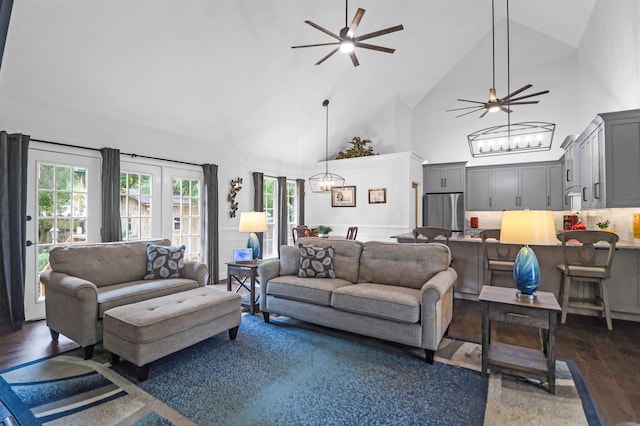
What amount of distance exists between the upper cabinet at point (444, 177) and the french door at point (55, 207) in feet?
21.7

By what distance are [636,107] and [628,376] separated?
125 inches

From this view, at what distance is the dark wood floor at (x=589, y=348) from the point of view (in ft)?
7.11

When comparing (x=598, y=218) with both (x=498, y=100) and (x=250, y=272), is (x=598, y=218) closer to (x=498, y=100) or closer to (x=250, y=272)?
(x=498, y=100)

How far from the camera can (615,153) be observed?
12.1 feet

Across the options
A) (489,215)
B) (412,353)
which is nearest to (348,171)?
(489,215)

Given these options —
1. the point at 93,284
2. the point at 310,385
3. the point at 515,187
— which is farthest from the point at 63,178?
the point at 515,187

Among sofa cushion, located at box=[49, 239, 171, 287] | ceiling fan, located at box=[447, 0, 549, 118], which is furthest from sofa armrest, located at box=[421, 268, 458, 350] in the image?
ceiling fan, located at box=[447, 0, 549, 118]

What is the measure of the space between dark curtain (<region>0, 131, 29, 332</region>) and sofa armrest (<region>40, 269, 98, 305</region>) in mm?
652

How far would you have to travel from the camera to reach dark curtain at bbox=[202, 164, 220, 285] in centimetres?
555

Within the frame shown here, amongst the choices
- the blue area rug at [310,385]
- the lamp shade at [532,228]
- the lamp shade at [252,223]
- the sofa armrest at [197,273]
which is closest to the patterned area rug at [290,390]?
the blue area rug at [310,385]

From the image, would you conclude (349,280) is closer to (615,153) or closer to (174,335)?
(174,335)

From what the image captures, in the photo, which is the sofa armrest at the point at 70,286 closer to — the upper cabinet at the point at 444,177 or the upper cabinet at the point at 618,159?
the upper cabinet at the point at 618,159

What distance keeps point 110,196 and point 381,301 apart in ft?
12.2

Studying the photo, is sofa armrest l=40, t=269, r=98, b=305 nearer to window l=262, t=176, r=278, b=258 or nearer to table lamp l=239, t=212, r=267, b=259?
table lamp l=239, t=212, r=267, b=259
